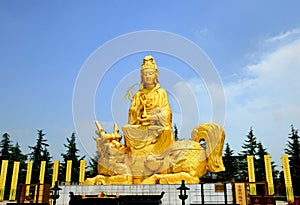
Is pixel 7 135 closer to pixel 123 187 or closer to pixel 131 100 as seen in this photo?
pixel 131 100

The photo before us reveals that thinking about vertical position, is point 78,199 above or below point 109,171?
below

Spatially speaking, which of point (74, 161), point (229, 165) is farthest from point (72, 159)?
point (229, 165)

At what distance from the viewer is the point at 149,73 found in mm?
12656

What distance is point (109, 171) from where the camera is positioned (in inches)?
424

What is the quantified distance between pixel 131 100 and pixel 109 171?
341 cm

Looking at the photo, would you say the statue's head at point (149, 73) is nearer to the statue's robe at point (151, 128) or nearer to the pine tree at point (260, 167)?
the statue's robe at point (151, 128)

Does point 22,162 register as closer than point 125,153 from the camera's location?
No

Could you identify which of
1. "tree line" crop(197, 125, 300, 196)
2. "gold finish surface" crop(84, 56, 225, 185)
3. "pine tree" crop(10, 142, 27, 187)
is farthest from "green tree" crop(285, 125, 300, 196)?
"pine tree" crop(10, 142, 27, 187)

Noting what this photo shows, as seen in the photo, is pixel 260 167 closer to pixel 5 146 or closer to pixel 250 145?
pixel 250 145

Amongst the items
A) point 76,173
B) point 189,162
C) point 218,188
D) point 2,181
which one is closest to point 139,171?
point 189,162

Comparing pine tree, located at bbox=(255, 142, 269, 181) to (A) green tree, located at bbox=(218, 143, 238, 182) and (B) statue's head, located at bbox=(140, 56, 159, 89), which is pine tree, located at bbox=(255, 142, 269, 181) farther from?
(B) statue's head, located at bbox=(140, 56, 159, 89)

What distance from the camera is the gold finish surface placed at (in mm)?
10258

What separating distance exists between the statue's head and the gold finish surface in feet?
2.53

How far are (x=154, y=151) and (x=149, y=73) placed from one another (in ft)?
11.5
